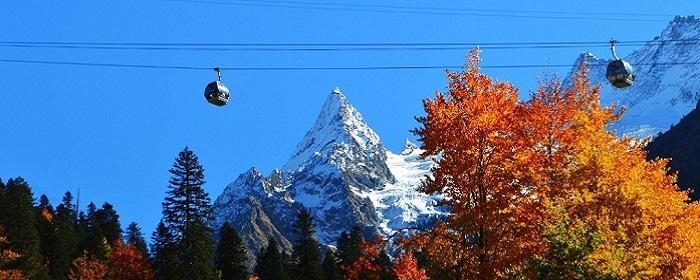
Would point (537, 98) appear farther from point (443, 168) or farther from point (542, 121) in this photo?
point (443, 168)

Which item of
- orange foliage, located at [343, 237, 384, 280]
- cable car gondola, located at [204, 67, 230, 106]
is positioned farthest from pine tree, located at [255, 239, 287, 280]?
cable car gondola, located at [204, 67, 230, 106]

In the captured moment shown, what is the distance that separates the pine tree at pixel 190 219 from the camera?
60.6m

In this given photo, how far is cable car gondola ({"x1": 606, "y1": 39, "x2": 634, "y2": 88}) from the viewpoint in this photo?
24.2 metres

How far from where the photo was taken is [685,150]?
17925 cm

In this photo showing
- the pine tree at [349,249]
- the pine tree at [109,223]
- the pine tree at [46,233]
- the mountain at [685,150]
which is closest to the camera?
the pine tree at [46,233]

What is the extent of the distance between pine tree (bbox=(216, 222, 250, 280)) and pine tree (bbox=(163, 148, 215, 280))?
9.89m

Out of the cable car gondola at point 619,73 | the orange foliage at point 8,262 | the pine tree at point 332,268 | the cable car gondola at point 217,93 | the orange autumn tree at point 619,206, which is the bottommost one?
the orange autumn tree at point 619,206

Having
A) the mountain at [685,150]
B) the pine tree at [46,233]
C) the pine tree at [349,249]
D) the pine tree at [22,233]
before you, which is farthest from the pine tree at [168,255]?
the mountain at [685,150]

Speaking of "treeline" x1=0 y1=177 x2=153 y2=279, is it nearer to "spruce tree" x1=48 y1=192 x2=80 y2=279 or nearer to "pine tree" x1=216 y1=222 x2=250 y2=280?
"spruce tree" x1=48 y1=192 x2=80 y2=279

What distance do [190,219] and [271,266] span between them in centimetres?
3176

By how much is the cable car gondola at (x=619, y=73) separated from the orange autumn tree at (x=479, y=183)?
3267 millimetres

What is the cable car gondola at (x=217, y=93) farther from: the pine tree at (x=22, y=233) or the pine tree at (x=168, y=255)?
the pine tree at (x=22, y=233)

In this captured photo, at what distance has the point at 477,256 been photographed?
83.4 feet

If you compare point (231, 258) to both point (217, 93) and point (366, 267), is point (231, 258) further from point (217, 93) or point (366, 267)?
point (217, 93)
